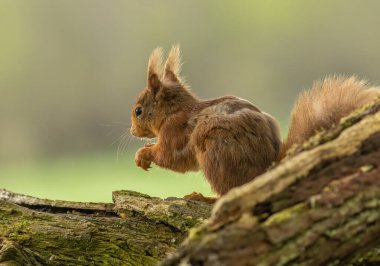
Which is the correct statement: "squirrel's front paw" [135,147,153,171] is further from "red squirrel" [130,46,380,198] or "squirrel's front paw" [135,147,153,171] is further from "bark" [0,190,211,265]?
"bark" [0,190,211,265]

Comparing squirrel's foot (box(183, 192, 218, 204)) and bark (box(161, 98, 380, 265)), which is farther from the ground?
squirrel's foot (box(183, 192, 218, 204))

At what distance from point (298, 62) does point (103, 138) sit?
5.29 m

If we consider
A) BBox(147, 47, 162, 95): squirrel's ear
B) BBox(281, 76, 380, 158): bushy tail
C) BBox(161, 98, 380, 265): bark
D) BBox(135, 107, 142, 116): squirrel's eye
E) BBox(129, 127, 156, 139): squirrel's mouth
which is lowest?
BBox(161, 98, 380, 265): bark

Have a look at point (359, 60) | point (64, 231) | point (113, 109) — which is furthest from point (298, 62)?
point (64, 231)

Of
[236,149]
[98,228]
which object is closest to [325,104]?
[236,149]

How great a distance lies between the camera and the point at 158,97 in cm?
282

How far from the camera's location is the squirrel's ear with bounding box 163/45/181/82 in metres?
2.92

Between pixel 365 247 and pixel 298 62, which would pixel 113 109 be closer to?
pixel 298 62

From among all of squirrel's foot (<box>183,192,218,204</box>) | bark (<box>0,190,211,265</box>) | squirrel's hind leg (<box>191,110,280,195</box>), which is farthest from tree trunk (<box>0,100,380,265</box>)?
squirrel's foot (<box>183,192,218,204</box>)

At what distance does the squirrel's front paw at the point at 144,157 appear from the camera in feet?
8.98

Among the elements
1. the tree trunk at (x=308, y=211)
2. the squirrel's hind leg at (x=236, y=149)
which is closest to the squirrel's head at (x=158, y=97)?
the squirrel's hind leg at (x=236, y=149)

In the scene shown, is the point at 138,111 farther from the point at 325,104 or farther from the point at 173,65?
the point at 325,104

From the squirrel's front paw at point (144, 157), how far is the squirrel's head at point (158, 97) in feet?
0.37

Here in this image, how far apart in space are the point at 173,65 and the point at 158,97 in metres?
0.22
